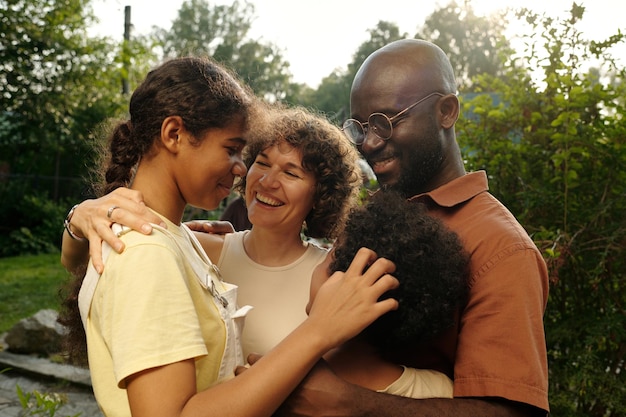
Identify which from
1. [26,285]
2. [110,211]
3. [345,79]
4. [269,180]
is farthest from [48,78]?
[345,79]

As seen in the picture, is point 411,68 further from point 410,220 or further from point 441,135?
point 410,220

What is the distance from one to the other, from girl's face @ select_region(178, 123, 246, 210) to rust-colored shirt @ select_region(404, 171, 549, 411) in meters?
0.72

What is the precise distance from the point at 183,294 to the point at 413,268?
2.00 ft

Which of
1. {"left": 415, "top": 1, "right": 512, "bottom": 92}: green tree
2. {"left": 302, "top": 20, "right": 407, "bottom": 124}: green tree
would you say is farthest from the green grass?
{"left": 415, "top": 1, "right": 512, "bottom": 92}: green tree

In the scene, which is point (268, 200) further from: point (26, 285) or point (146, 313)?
point (26, 285)

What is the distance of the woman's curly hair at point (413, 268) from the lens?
165 cm

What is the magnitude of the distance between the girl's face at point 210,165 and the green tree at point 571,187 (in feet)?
5.64

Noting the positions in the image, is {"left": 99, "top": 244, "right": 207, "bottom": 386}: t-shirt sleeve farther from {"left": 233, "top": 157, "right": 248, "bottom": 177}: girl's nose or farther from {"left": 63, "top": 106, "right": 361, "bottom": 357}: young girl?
{"left": 63, "top": 106, "right": 361, "bottom": 357}: young girl

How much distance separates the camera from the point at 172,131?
178cm

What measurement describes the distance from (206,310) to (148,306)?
0.26 meters

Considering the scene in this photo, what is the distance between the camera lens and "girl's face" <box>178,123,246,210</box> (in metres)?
1.78

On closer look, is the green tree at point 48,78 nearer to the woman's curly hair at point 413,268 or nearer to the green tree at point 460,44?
the woman's curly hair at point 413,268

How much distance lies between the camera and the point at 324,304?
158cm

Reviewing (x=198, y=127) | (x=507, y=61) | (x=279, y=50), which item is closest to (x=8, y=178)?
(x=507, y=61)
